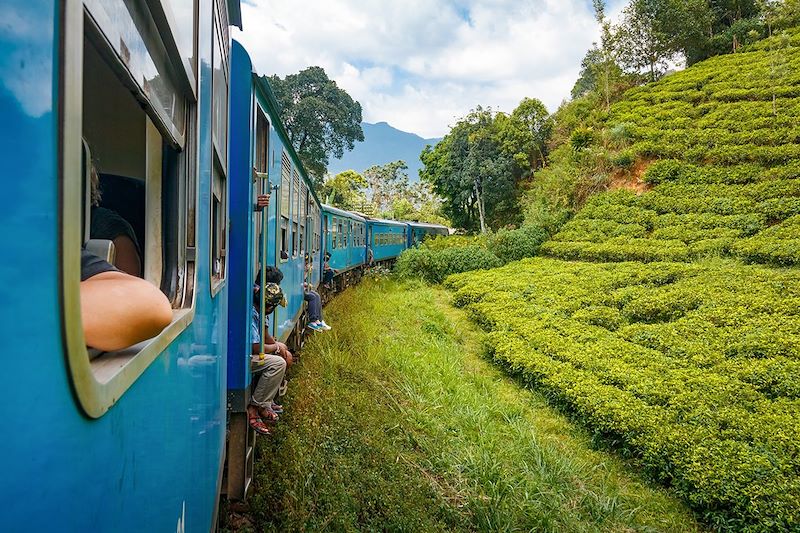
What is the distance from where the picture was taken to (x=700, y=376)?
599 centimetres

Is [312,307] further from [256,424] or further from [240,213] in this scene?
[240,213]

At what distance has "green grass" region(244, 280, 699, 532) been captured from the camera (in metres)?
3.69

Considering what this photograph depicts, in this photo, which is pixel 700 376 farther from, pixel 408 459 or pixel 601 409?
pixel 408 459

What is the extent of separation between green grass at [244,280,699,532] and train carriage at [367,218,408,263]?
1123cm

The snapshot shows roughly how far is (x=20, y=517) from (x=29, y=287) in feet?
0.65

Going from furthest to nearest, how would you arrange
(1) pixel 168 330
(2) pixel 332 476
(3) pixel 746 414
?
(3) pixel 746 414, (2) pixel 332 476, (1) pixel 168 330

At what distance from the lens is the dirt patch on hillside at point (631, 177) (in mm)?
17344

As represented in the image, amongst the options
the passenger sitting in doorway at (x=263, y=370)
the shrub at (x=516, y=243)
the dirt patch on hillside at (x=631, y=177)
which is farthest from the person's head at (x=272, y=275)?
the dirt patch on hillside at (x=631, y=177)

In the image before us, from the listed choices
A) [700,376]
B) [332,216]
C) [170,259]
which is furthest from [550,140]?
[170,259]

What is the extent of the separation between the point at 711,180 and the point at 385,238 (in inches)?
443

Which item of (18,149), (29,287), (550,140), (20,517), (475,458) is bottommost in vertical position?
(475,458)

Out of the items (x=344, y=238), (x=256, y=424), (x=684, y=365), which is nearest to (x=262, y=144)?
(x=256, y=424)

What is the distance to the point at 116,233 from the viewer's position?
3.90 feet

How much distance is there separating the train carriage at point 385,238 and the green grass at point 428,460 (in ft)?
36.8
